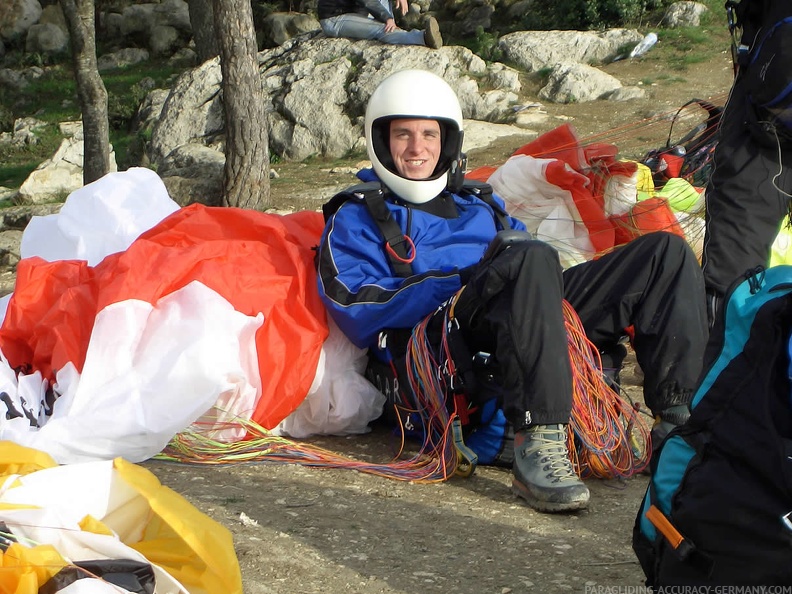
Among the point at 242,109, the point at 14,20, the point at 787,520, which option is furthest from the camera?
the point at 14,20

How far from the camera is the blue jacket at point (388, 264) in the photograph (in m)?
3.09

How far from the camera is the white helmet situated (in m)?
3.41

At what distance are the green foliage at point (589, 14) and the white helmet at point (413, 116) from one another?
27.9ft

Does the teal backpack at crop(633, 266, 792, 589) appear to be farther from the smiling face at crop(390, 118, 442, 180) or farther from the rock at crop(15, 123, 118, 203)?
the rock at crop(15, 123, 118, 203)

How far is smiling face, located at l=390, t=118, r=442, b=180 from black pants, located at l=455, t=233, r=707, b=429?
670 millimetres

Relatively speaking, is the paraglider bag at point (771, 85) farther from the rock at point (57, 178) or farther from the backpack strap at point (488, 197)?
the rock at point (57, 178)

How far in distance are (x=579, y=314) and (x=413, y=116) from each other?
0.92 metres

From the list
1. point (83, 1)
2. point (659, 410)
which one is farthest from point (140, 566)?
point (83, 1)

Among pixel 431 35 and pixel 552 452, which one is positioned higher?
pixel 431 35

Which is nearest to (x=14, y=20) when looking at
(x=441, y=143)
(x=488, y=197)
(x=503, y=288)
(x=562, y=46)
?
(x=562, y=46)

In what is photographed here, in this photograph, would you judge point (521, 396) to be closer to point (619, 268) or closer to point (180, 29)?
point (619, 268)

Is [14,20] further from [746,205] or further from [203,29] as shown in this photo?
[746,205]

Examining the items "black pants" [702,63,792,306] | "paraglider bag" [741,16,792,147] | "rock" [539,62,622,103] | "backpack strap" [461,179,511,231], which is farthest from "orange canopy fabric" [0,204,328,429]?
"rock" [539,62,622,103]

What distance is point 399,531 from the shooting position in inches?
100
